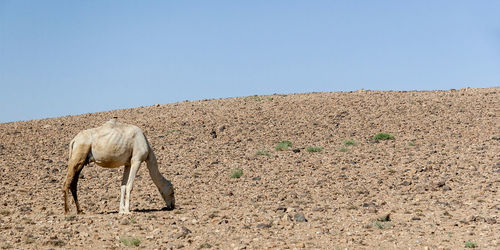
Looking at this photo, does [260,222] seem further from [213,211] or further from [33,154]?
[33,154]

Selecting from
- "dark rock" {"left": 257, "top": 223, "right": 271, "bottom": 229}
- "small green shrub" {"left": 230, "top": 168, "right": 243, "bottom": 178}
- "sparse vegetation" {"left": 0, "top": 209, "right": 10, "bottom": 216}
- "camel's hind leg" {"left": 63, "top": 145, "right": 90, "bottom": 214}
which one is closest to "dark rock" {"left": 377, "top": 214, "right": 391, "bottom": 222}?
"dark rock" {"left": 257, "top": 223, "right": 271, "bottom": 229}

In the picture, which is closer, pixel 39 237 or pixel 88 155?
pixel 39 237

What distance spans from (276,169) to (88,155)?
313 inches

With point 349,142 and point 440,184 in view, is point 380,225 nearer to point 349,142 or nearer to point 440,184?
point 440,184

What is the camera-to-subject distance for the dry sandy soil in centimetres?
1308

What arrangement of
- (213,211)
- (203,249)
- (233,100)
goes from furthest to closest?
(233,100)
(213,211)
(203,249)

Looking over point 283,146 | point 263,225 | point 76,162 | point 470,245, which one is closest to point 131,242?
point 263,225

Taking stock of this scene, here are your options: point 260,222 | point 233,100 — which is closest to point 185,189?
point 260,222

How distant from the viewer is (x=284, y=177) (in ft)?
66.6

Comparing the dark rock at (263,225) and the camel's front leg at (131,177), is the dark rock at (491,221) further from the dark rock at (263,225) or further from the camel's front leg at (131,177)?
the camel's front leg at (131,177)

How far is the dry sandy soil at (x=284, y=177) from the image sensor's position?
13078mm

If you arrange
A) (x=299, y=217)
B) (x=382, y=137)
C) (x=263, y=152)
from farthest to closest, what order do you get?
(x=382, y=137) < (x=263, y=152) < (x=299, y=217)

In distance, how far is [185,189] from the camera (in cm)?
1895

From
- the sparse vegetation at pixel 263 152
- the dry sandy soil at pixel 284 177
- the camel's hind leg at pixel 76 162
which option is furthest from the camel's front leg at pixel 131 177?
the sparse vegetation at pixel 263 152
